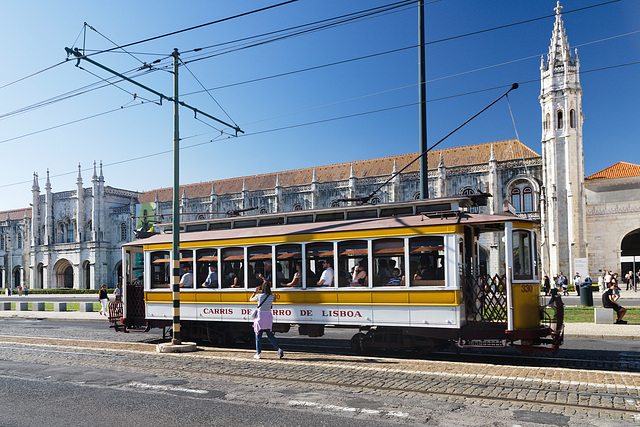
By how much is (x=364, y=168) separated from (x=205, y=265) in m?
38.8

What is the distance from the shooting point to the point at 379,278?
1065 cm

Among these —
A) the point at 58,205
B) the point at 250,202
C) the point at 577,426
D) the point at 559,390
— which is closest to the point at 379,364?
the point at 559,390

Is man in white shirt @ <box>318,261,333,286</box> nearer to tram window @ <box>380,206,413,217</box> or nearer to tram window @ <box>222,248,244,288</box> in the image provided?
tram window @ <box>380,206,413,217</box>

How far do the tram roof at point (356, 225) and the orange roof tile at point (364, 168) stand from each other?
34.4m

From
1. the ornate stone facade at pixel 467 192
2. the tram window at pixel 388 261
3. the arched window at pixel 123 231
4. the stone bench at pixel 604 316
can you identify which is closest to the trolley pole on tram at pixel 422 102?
the tram window at pixel 388 261

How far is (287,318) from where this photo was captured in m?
11.6

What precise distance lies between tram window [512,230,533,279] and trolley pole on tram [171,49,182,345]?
24.9 feet

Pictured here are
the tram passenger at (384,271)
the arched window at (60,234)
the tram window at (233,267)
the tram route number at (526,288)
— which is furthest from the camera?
the arched window at (60,234)

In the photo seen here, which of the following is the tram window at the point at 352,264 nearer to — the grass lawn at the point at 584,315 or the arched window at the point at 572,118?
the grass lawn at the point at 584,315

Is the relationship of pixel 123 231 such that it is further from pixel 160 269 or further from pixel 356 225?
pixel 356 225

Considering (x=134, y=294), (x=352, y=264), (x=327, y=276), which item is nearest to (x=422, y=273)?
(x=352, y=264)

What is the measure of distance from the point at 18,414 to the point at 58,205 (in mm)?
66803

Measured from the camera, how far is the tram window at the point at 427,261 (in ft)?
33.1

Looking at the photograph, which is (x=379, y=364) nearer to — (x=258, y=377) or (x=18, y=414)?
(x=258, y=377)
